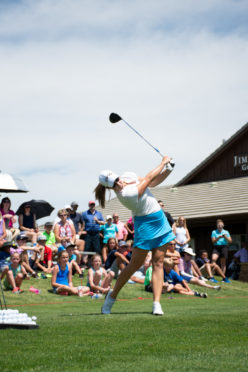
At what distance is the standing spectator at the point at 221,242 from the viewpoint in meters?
20.2

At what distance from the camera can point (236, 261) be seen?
23094mm

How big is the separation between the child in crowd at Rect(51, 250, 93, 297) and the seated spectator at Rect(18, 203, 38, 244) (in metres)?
2.57

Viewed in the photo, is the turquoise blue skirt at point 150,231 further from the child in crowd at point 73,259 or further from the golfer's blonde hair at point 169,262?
the child in crowd at point 73,259

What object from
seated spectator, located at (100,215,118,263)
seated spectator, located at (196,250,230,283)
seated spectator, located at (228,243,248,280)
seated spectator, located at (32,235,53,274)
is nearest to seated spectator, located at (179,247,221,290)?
seated spectator, located at (196,250,230,283)

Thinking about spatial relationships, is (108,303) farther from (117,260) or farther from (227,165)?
(227,165)

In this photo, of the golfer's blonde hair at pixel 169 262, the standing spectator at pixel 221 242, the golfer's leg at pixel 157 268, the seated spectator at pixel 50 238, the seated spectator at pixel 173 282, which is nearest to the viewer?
the golfer's leg at pixel 157 268

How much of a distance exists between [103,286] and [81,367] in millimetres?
10091

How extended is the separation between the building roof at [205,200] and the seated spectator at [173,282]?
32.2 ft

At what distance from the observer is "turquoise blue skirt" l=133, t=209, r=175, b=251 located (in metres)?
7.69

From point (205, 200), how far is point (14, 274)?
15652 millimetres

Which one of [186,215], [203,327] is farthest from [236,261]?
[203,327]

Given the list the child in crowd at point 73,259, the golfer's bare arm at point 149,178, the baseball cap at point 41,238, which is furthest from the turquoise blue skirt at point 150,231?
the baseball cap at point 41,238

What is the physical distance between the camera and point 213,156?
32781 millimetres

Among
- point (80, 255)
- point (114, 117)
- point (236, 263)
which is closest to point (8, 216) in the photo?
point (80, 255)
